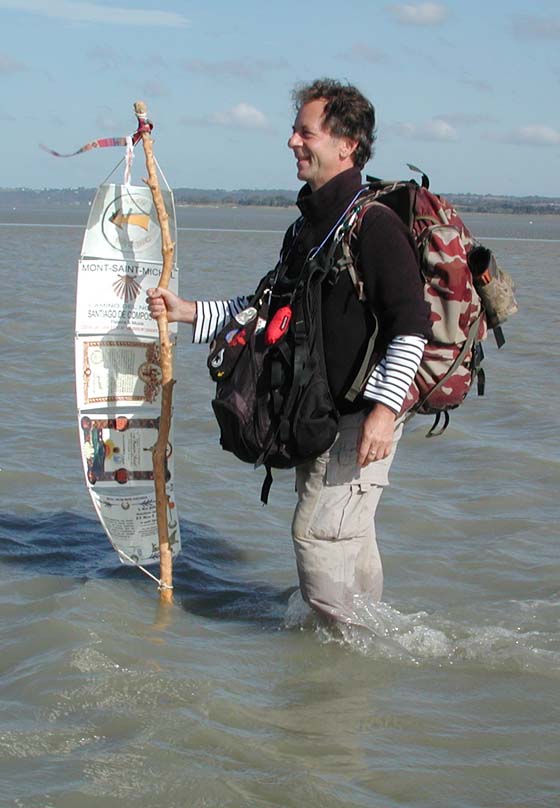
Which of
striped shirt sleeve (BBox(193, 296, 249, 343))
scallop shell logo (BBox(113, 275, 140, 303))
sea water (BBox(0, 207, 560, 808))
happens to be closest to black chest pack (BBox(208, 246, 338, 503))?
striped shirt sleeve (BBox(193, 296, 249, 343))

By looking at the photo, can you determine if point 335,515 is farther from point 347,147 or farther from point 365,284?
point 347,147

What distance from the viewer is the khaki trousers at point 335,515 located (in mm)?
4711

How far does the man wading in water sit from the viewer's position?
4.36 meters

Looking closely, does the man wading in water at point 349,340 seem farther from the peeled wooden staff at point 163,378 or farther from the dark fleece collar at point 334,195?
the peeled wooden staff at point 163,378

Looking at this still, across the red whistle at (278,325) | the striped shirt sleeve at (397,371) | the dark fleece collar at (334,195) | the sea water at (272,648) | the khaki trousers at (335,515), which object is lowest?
the sea water at (272,648)

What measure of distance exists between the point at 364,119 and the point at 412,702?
2.23 metres

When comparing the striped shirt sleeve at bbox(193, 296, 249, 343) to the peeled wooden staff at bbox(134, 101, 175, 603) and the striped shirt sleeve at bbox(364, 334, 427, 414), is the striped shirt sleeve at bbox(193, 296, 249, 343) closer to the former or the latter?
the peeled wooden staff at bbox(134, 101, 175, 603)

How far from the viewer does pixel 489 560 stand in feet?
21.2

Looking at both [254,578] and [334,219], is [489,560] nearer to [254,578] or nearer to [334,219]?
[254,578]


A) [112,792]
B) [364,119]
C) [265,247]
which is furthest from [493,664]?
[265,247]

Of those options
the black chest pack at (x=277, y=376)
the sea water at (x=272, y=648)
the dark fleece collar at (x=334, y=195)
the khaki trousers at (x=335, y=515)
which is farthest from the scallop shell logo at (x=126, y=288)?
the sea water at (x=272, y=648)

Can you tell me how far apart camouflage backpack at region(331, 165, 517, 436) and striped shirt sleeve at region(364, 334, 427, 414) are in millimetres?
93

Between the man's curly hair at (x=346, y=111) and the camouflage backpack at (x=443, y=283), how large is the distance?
19 cm

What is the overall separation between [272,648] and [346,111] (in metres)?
2.24
